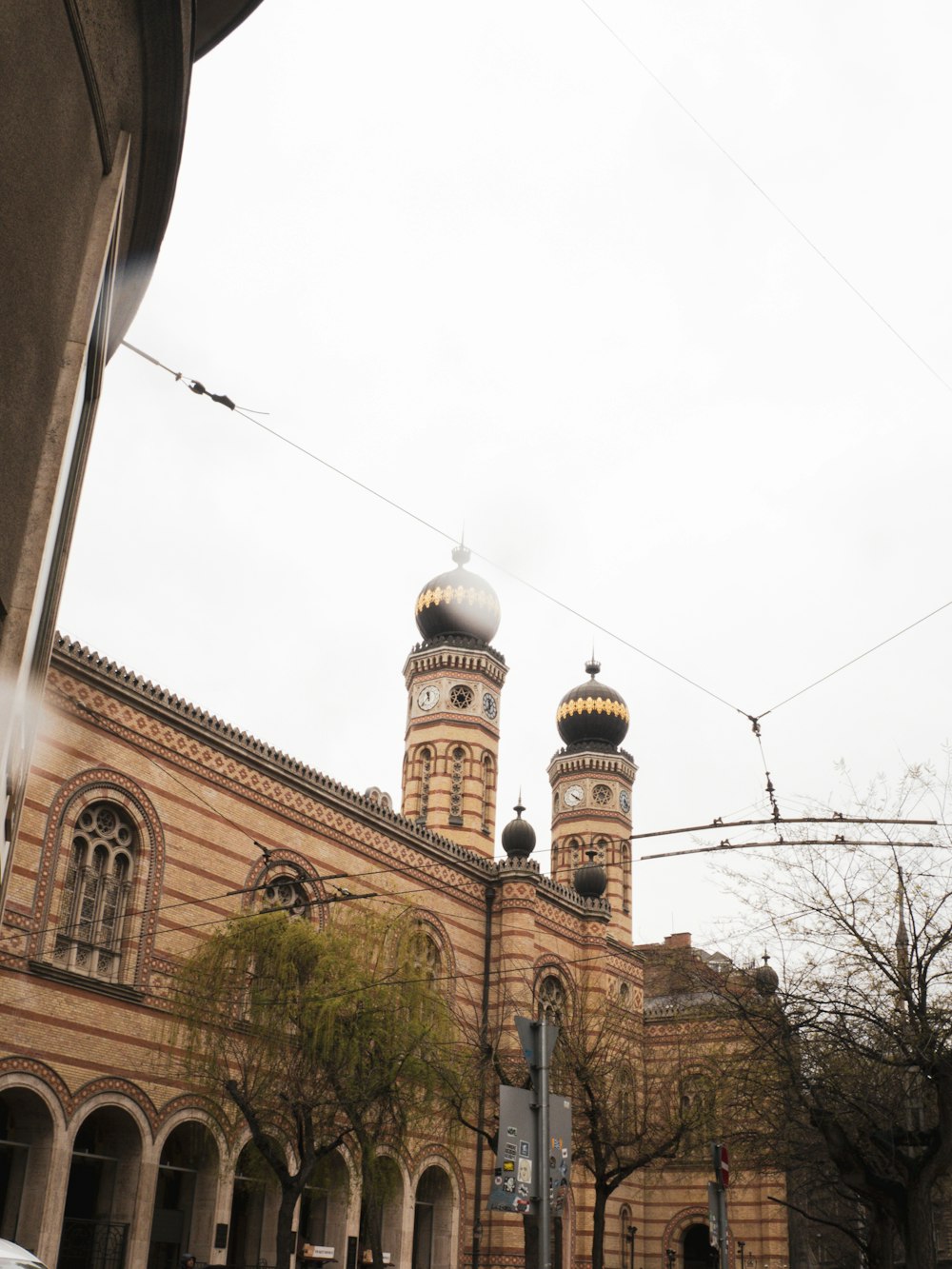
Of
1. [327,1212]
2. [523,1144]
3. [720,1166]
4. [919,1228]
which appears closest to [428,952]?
[327,1212]

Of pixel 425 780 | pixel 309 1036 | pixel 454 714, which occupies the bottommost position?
pixel 309 1036

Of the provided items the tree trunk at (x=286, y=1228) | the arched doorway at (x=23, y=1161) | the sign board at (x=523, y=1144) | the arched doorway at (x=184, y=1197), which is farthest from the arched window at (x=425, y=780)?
the sign board at (x=523, y=1144)

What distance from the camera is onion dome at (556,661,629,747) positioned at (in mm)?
49000

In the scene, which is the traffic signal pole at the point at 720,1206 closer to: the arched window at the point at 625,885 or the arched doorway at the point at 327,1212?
the arched doorway at the point at 327,1212

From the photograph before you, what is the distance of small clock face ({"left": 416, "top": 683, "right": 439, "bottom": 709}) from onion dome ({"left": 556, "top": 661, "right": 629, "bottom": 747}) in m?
9.64

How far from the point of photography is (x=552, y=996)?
32531 mm

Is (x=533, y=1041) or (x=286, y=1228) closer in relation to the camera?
(x=533, y=1041)

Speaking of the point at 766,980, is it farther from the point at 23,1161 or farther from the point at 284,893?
the point at 23,1161

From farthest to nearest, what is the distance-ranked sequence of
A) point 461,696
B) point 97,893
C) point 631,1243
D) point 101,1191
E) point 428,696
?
point 428,696 < point 461,696 < point 631,1243 < point 97,893 < point 101,1191

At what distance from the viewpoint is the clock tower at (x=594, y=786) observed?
4572 cm

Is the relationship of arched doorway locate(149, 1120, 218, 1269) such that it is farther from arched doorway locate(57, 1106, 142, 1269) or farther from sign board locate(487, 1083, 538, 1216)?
sign board locate(487, 1083, 538, 1216)

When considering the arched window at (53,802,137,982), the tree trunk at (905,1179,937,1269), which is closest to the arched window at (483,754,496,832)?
the arched window at (53,802,137,982)

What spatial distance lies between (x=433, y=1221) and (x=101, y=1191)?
1040 cm

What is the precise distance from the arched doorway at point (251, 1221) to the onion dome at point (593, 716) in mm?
28009
